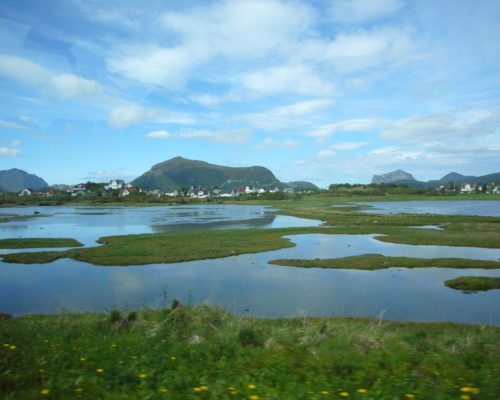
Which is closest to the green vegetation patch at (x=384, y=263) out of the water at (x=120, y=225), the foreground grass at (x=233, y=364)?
the foreground grass at (x=233, y=364)

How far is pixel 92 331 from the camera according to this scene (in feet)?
34.9

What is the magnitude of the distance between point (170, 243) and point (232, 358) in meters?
34.2

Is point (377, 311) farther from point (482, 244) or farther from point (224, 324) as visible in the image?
point (482, 244)

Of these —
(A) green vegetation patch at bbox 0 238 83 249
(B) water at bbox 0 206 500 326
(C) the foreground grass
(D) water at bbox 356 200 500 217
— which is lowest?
(B) water at bbox 0 206 500 326

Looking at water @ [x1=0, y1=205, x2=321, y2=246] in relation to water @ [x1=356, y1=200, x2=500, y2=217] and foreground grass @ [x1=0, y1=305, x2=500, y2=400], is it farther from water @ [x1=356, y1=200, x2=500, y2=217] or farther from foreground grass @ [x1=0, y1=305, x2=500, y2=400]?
foreground grass @ [x1=0, y1=305, x2=500, y2=400]

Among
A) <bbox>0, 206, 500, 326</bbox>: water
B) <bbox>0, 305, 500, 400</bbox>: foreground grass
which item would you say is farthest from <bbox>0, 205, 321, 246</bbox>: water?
<bbox>0, 305, 500, 400</bbox>: foreground grass

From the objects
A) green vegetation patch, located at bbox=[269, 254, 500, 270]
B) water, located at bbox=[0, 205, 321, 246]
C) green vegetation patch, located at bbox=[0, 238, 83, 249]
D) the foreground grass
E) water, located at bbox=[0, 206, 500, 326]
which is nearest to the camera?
the foreground grass

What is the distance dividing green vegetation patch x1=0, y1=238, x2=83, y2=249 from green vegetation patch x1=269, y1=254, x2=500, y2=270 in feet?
90.5

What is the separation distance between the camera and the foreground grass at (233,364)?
246 inches

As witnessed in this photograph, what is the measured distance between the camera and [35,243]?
4272 centimetres

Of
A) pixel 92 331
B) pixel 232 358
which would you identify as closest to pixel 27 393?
pixel 232 358

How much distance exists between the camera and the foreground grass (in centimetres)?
624

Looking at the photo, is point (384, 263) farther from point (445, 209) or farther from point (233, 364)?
point (445, 209)

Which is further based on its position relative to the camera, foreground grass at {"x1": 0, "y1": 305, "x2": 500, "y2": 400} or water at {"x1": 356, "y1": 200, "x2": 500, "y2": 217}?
water at {"x1": 356, "y1": 200, "x2": 500, "y2": 217}
